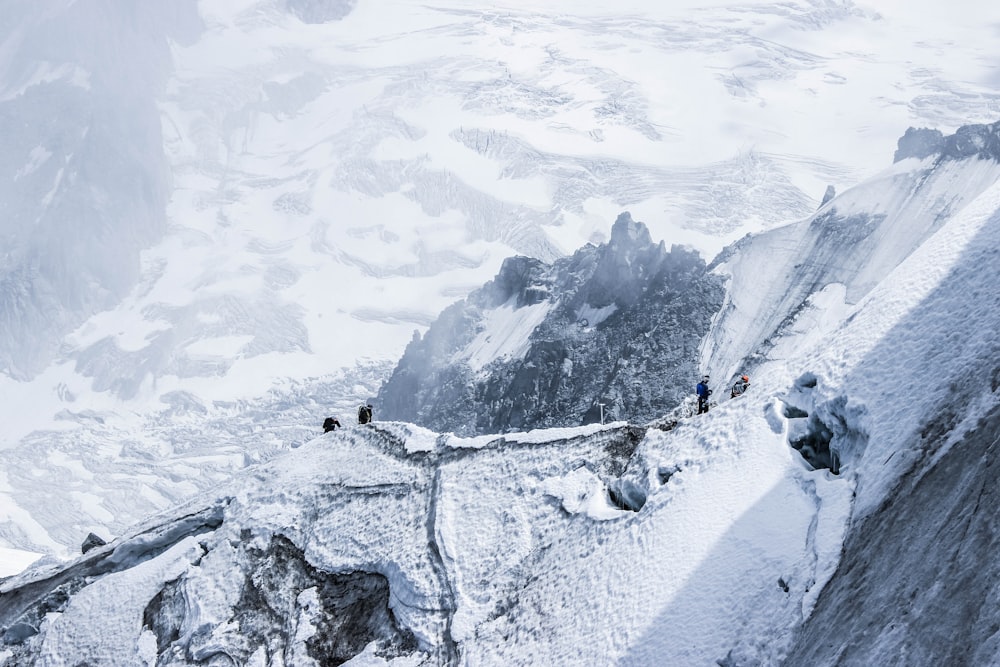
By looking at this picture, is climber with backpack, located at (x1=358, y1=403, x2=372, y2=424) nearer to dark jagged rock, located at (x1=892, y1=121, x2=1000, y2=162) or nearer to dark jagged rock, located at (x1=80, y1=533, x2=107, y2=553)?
dark jagged rock, located at (x1=80, y1=533, x2=107, y2=553)

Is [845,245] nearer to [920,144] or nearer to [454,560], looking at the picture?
[920,144]

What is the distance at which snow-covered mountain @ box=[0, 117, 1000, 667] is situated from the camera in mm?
25047

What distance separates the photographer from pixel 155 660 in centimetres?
4003

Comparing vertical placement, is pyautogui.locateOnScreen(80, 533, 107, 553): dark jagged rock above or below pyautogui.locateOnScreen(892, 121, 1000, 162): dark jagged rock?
below

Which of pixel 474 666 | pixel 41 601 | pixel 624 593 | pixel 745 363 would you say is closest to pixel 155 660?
pixel 41 601

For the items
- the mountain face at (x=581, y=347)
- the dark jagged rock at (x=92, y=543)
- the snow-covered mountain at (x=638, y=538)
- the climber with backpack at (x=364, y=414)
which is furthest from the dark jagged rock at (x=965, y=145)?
the dark jagged rock at (x=92, y=543)

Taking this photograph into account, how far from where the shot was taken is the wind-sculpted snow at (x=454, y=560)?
30.1 metres

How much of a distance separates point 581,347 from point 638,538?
392 feet

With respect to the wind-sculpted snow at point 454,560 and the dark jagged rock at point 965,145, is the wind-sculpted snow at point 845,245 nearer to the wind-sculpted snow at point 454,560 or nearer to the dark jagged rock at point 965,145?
the dark jagged rock at point 965,145

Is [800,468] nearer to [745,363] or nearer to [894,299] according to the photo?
[894,299]

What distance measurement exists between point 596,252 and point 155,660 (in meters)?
149

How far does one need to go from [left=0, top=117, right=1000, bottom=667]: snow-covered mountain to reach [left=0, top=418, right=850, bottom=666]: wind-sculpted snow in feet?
0.33

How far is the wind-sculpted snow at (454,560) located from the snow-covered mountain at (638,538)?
10 centimetres

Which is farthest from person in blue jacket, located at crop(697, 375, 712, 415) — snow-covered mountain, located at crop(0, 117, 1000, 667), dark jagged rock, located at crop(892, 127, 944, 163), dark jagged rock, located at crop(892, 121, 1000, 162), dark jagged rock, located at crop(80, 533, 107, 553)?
dark jagged rock, located at crop(892, 127, 944, 163)
